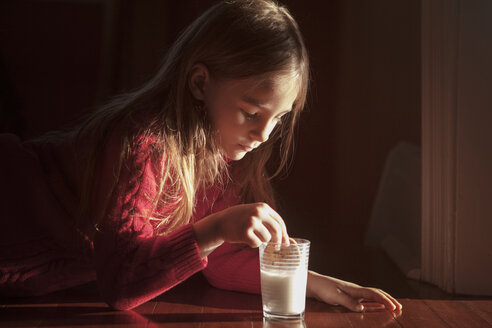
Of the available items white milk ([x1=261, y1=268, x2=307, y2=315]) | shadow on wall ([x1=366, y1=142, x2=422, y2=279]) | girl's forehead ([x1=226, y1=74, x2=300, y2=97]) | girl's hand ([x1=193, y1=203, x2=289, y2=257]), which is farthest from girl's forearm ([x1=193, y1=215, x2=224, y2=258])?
shadow on wall ([x1=366, y1=142, x2=422, y2=279])

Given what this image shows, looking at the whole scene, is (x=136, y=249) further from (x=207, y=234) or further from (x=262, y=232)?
(x=262, y=232)

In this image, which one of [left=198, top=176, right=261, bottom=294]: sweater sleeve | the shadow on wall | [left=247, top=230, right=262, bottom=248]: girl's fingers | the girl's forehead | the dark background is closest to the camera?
[left=247, top=230, right=262, bottom=248]: girl's fingers

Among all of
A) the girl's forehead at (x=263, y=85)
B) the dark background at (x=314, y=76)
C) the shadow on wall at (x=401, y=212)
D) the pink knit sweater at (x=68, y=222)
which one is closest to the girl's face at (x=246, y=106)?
the girl's forehead at (x=263, y=85)

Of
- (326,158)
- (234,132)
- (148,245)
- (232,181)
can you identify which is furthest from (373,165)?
(148,245)

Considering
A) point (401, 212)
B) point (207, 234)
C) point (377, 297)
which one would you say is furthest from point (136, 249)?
point (401, 212)

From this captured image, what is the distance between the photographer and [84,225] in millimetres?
1271

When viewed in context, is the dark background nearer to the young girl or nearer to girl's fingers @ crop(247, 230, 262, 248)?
the young girl

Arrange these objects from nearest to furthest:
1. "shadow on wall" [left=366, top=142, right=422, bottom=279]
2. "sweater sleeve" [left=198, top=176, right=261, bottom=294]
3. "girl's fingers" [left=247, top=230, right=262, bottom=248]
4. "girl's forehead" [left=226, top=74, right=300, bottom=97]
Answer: "girl's fingers" [left=247, top=230, right=262, bottom=248] < "girl's forehead" [left=226, top=74, right=300, bottom=97] < "sweater sleeve" [left=198, top=176, right=261, bottom=294] < "shadow on wall" [left=366, top=142, right=422, bottom=279]

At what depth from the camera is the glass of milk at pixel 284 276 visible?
42.3 inches

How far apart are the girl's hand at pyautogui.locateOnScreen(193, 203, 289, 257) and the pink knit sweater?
5 centimetres

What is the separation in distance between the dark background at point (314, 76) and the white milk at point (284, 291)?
0.97 meters

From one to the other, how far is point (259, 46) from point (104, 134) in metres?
0.35

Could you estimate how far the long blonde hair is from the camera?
3.82 ft

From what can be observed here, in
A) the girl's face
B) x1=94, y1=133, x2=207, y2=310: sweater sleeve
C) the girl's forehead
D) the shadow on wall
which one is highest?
the girl's forehead
